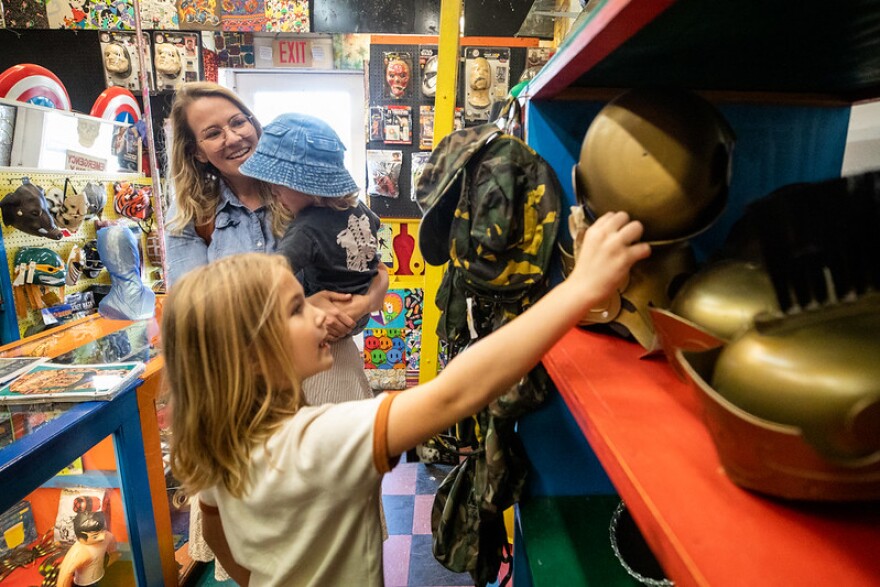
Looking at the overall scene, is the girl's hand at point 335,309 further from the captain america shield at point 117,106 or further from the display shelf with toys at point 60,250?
the captain america shield at point 117,106

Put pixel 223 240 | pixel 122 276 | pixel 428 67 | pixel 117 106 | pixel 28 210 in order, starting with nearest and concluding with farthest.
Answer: pixel 223 240, pixel 28 210, pixel 122 276, pixel 117 106, pixel 428 67

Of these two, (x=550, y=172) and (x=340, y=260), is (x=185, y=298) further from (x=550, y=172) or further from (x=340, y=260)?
(x=550, y=172)

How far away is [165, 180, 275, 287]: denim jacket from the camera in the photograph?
1362mm

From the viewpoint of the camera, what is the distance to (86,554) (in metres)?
1.60

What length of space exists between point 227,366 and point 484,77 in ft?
9.93

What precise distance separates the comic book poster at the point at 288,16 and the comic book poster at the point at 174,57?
51 centimetres

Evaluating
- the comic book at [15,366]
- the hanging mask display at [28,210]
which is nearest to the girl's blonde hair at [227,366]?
the comic book at [15,366]

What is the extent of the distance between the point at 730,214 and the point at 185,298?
1.00 metres

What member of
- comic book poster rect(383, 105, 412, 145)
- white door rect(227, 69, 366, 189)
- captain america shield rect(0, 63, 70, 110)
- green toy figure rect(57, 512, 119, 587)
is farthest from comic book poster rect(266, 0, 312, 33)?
green toy figure rect(57, 512, 119, 587)

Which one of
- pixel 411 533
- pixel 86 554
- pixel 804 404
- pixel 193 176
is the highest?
pixel 193 176

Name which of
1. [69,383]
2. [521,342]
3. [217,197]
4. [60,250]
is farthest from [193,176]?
[60,250]

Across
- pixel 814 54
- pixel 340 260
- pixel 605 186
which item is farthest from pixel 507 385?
pixel 340 260

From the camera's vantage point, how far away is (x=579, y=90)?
1016mm

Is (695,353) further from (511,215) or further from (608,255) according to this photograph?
(511,215)
